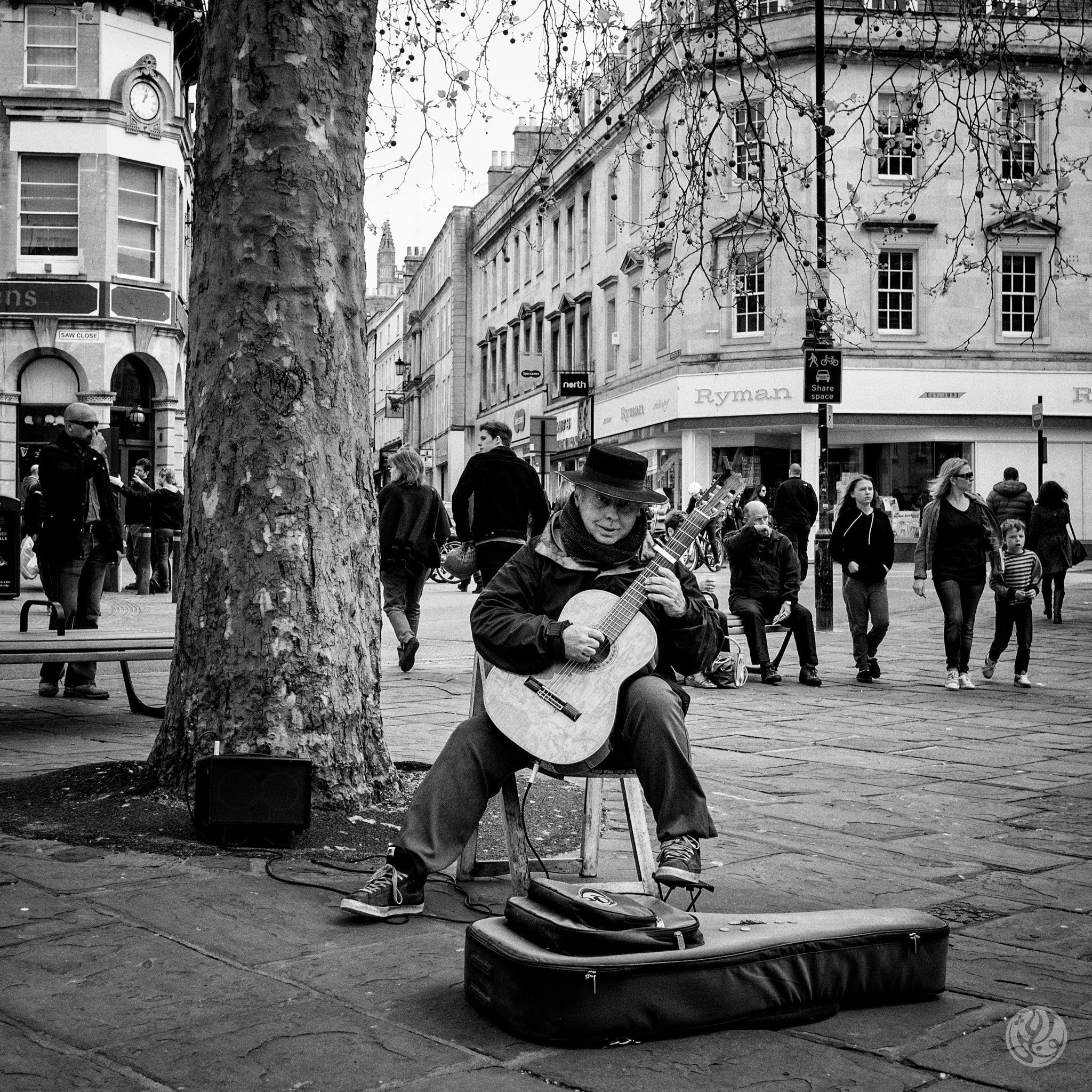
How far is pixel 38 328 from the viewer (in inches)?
1173

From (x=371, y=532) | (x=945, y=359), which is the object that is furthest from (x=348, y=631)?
(x=945, y=359)

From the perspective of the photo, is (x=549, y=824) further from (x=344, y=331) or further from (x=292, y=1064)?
(x=292, y=1064)

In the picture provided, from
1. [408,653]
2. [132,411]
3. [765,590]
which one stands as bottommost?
[408,653]

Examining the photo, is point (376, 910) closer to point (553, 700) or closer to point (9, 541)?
point (553, 700)

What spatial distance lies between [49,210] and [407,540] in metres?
22.2

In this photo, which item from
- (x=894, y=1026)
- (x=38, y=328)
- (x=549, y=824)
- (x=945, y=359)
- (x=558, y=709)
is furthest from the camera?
(x=945, y=359)

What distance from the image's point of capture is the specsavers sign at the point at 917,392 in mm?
34688

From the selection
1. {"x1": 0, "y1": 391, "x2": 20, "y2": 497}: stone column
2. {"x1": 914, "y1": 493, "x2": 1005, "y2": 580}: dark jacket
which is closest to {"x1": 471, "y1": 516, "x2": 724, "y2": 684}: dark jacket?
{"x1": 914, "y1": 493, "x2": 1005, "y2": 580}: dark jacket

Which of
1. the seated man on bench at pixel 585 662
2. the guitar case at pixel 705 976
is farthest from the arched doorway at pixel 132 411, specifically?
the guitar case at pixel 705 976

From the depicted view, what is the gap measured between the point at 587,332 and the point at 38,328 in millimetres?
19480

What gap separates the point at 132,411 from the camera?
30.6 metres

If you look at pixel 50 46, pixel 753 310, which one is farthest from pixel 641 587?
pixel 753 310

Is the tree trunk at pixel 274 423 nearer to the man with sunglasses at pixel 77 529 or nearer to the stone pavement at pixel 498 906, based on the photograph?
the stone pavement at pixel 498 906

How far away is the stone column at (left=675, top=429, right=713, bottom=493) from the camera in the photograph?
1423 inches
